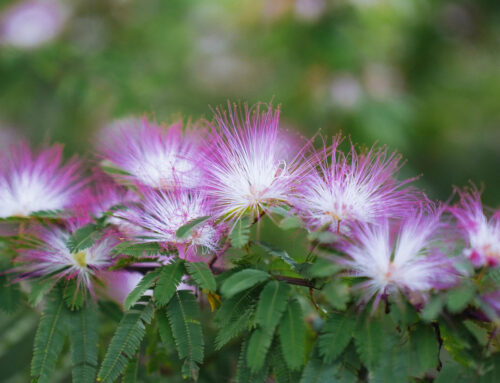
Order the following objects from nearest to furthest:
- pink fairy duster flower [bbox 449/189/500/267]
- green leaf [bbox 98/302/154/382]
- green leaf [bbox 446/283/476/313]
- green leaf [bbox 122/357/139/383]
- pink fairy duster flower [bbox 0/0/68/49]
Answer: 1. green leaf [bbox 446/283/476/313]
2. pink fairy duster flower [bbox 449/189/500/267]
3. green leaf [bbox 98/302/154/382]
4. green leaf [bbox 122/357/139/383]
5. pink fairy duster flower [bbox 0/0/68/49]

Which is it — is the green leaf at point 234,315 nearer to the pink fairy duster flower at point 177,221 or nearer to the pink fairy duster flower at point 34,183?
the pink fairy duster flower at point 177,221

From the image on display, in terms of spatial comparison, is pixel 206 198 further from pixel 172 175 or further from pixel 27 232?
pixel 27 232

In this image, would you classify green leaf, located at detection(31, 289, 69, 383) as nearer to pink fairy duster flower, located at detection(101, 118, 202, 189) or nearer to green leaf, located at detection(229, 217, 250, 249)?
pink fairy duster flower, located at detection(101, 118, 202, 189)

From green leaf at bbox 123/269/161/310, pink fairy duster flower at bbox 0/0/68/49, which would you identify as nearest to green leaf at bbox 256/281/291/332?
green leaf at bbox 123/269/161/310

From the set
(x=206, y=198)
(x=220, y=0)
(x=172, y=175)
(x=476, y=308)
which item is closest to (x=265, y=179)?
(x=206, y=198)

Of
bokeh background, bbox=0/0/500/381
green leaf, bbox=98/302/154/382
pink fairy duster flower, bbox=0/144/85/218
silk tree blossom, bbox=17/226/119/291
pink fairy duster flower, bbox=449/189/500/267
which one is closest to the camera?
pink fairy duster flower, bbox=449/189/500/267
